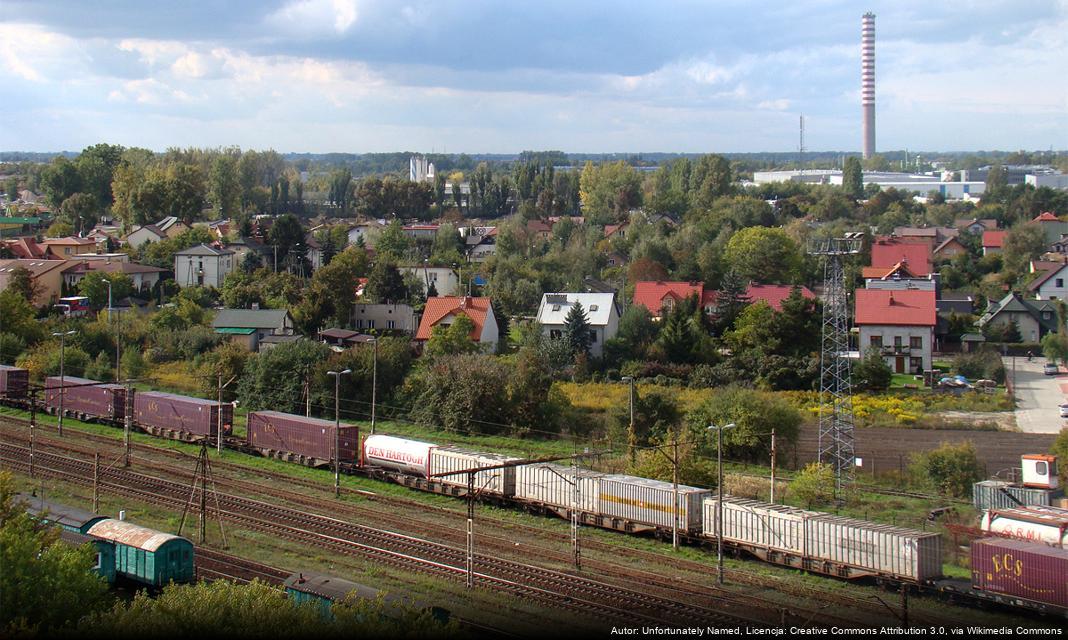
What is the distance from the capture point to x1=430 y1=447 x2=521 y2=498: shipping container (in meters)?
22.0

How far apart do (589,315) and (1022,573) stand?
24.9m

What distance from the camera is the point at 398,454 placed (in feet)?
78.8

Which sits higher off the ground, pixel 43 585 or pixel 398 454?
pixel 43 585

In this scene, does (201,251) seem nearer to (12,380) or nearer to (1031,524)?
(12,380)

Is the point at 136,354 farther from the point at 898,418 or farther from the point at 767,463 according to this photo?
the point at 898,418

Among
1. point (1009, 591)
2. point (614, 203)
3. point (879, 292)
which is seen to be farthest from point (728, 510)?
point (614, 203)

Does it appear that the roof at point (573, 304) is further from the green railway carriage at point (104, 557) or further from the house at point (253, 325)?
the green railway carriage at point (104, 557)

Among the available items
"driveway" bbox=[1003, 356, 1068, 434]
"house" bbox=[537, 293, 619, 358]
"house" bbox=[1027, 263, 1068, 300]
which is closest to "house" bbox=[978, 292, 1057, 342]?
"driveway" bbox=[1003, 356, 1068, 434]

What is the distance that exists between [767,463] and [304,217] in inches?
2869

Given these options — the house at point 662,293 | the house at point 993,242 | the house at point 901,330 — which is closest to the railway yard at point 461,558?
the house at point 901,330

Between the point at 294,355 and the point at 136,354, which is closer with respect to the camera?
the point at 294,355

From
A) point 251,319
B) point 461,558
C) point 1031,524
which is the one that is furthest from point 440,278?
point 1031,524

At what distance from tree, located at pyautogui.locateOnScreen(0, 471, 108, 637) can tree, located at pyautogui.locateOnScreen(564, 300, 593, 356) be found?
24666mm

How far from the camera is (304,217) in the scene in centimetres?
9331
